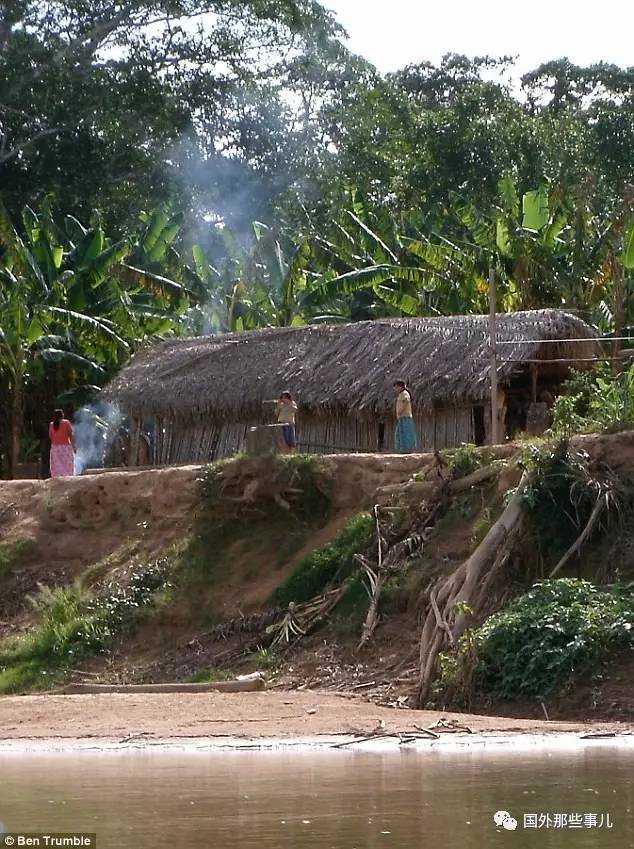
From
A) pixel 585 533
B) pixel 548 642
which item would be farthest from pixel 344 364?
pixel 548 642

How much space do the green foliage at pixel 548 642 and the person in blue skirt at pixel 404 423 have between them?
6407 mm

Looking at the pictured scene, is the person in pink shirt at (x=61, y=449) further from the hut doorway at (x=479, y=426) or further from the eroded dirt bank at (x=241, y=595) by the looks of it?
the hut doorway at (x=479, y=426)

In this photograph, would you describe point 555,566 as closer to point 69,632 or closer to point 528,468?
point 528,468

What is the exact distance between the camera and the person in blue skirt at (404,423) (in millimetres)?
19547

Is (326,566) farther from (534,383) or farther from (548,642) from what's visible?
(534,383)

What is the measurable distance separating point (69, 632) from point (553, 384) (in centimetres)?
842

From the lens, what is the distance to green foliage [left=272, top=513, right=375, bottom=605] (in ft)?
53.2

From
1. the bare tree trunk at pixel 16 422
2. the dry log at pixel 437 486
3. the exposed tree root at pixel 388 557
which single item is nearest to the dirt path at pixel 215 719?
the exposed tree root at pixel 388 557

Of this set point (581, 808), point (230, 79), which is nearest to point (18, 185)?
point (230, 79)

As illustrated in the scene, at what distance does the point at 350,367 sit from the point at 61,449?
4.07 meters

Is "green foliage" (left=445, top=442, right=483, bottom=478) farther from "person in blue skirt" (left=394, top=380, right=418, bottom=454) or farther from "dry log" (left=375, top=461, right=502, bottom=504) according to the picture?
"person in blue skirt" (left=394, top=380, right=418, bottom=454)

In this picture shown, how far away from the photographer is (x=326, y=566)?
16.4 metres

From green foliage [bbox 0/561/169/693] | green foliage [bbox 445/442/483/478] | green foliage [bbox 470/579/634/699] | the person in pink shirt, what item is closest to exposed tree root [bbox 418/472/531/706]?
green foliage [bbox 470/579/634/699]

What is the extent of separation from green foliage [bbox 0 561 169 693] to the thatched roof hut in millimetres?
4859
